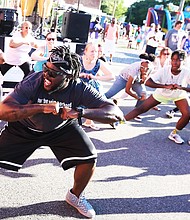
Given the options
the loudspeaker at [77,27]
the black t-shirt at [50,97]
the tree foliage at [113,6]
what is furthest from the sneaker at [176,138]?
the tree foliage at [113,6]

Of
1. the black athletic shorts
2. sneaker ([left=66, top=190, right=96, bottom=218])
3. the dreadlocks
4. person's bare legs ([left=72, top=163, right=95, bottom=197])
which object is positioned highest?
the dreadlocks

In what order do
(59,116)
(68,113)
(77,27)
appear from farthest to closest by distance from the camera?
(77,27)
(59,116)
(68,113)

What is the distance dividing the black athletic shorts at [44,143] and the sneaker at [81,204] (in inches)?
14.3

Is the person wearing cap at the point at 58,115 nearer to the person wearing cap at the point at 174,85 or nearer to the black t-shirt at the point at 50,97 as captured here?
the black t-shirt at the point at 50,97

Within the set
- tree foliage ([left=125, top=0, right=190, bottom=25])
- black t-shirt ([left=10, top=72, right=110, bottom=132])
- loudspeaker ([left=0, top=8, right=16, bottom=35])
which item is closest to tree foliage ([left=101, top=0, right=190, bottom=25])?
tree foliage ([left=125, top=0, right=190, bottom=25])

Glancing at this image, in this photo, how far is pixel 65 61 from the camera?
2527 mm

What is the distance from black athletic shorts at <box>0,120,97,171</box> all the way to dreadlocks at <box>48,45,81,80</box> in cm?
51

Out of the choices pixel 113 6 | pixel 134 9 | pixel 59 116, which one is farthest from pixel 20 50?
pixel 134 9

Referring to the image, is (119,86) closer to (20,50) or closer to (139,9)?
(20,50)

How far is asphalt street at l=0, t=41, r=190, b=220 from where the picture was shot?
3105 mm

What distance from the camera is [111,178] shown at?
3857 millimetres

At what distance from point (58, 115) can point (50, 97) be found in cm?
15

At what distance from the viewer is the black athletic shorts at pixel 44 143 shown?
2.82 m

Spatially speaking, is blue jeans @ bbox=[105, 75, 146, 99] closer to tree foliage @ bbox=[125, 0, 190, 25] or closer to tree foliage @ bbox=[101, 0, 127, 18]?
tree foliage @ bbox=[101, 0, 127, 18]
